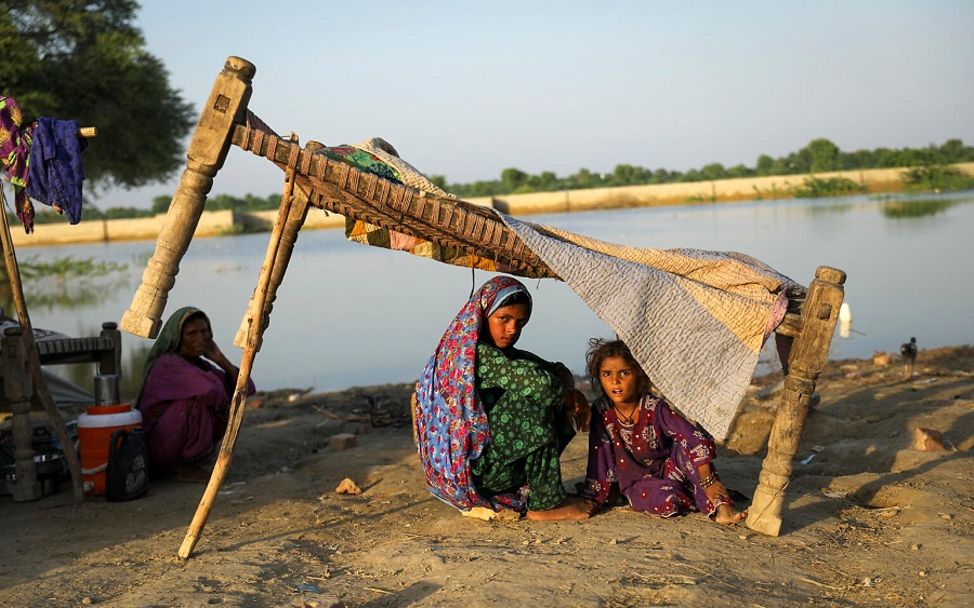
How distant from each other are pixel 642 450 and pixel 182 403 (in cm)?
270

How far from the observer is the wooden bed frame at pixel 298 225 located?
13.1ft

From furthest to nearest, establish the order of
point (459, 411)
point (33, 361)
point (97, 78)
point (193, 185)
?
point (97, 78) < point (33, 361) < point (459, 411) < point (193, 185)

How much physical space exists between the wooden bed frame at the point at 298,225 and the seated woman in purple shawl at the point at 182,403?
4.59ft

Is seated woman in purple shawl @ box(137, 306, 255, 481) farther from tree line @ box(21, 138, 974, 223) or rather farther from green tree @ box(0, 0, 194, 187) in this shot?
tree line @ box(21, 138, 974, 223)

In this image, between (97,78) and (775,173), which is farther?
(775,173)

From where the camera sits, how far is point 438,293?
17312 mm

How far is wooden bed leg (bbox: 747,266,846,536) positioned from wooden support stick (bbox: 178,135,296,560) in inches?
85.5

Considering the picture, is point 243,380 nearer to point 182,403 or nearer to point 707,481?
point 182,403

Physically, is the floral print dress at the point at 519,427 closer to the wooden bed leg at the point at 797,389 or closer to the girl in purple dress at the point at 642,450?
the girl in purple dress at the point at 642,450

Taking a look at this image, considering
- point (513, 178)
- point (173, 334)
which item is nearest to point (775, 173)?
point (513, 178)

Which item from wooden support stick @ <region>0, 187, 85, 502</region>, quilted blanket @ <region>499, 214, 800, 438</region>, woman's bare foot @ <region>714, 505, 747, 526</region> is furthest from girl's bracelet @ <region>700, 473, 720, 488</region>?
wooden support stick @ <region>0, 187, 85, 502</region>

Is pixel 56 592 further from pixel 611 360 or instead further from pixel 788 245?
pixel 788 245

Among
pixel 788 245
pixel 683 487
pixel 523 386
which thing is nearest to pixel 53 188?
pixel 523 386

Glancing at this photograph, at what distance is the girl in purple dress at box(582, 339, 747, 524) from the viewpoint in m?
4.31
